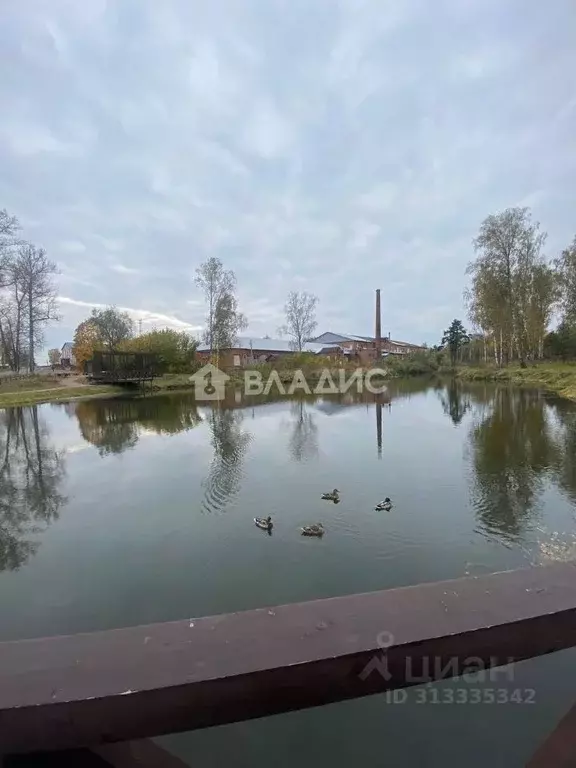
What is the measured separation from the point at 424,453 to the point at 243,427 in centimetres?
617

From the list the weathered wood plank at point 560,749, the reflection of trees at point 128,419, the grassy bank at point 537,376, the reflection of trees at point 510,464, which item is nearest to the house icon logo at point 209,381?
the reflection of trees at point 128,419

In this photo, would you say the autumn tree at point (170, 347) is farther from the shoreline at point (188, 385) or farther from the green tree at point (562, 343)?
the green tree at point (562, 343)

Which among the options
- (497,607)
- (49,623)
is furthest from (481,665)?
(49,623)

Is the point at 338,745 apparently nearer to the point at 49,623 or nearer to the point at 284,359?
the point at 49,623

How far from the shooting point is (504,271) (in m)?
30.2

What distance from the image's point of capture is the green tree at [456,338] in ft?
162

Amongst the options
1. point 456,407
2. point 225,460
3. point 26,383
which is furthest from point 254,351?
point 225,460

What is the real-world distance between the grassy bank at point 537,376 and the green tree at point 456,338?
1177cm

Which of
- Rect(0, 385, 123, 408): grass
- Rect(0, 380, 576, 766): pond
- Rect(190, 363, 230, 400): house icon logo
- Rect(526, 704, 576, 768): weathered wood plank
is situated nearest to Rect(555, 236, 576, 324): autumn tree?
Rect(0, 380, 576, 766): pond

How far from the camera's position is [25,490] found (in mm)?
7762

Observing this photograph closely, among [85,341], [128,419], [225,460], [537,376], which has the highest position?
[85,341]

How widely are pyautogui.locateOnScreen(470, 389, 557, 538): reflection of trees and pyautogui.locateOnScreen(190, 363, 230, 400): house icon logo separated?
1649 cm

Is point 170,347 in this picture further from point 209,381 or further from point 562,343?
point 562,343

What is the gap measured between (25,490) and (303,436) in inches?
262
